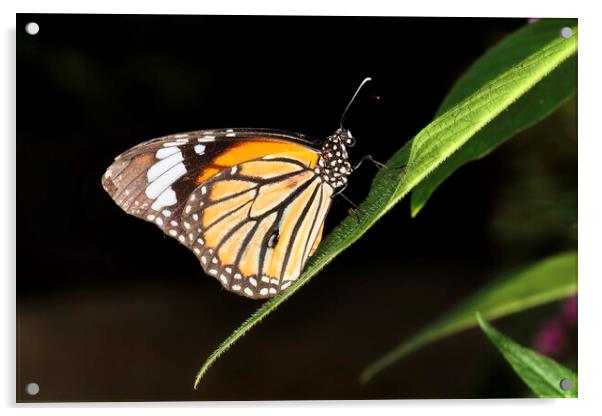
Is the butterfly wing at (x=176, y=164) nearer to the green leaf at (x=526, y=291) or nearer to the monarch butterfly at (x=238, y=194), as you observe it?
the monarch butterfly at (x=238, y=194)

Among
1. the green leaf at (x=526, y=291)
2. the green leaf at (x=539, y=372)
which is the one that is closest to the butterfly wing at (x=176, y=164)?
the green leaf at (x=526, y=291)

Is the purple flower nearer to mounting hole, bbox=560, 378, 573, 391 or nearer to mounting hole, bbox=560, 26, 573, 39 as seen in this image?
mounting hole, bbox=560, 378, 573, 391

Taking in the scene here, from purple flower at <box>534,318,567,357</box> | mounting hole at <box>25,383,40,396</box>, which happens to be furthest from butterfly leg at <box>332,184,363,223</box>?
mounting hole at <box>25,383,40,396</box>

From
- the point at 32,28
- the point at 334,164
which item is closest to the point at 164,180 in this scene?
the point at 334,164

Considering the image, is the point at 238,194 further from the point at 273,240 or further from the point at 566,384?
the point at 566,384
